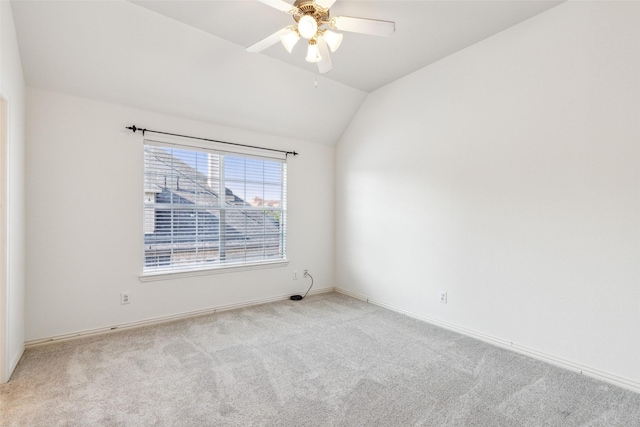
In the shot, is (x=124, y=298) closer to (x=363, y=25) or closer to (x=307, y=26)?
(x=307, y=26)

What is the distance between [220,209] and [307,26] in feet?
7.95

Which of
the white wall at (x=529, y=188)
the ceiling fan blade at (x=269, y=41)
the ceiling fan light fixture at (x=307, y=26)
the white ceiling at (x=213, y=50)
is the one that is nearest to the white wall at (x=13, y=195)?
the white ceiling at (x=213, y=50)

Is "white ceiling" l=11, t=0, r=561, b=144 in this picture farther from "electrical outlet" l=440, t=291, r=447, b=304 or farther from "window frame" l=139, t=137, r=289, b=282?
"electrical outlet" l=440, t=291, r=447, b=304

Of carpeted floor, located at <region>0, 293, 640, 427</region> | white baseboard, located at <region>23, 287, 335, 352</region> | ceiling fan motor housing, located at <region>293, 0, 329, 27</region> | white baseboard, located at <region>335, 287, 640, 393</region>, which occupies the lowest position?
carpeted floor, located at <region>0, 293, 640, 427</region>

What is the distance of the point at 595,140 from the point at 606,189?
374 mm

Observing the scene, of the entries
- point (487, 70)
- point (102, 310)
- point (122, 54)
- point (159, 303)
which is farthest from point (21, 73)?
point (487, 70)

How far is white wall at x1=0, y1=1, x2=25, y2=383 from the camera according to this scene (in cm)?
206

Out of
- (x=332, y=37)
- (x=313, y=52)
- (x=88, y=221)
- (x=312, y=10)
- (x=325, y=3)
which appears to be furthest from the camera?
(x=88, y=221)

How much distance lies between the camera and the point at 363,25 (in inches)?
81.3

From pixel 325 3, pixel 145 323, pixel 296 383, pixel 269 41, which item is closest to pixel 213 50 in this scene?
pixel 269 41

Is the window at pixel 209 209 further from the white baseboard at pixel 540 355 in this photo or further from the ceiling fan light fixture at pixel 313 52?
the white baseboard at pixel 540 355

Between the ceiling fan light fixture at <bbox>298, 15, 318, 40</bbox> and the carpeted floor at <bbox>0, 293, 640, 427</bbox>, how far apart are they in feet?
7.97

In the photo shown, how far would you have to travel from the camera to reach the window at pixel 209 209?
131 inches

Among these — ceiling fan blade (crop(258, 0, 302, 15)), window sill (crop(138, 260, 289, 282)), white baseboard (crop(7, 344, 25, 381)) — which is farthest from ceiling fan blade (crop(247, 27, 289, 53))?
white baseboard (crop(7, 344, 25, 381))
